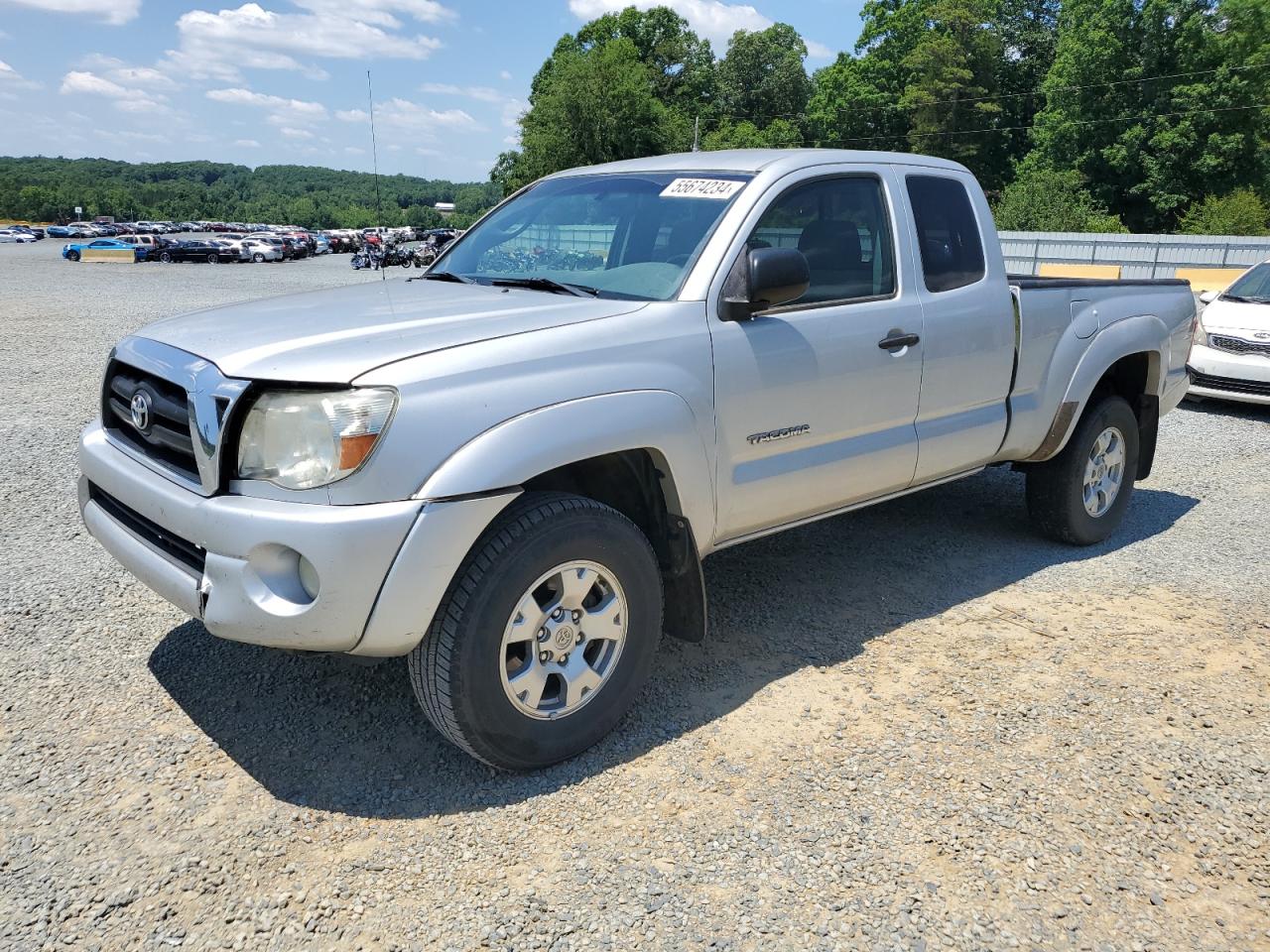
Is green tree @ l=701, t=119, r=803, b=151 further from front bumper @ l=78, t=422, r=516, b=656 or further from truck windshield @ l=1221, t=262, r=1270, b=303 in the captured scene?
front bumper @ l=78, t=422, r=516, b=656

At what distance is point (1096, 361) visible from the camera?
16.5 feet

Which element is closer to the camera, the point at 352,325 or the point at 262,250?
the point at 352,325

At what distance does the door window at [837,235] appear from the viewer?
3787 millimetres

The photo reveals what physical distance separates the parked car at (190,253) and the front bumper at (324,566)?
153ft

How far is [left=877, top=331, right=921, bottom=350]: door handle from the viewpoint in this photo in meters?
3.97

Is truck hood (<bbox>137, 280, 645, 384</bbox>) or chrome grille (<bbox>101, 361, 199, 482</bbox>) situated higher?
truck hood (<bbox>137, 280, 645, 384</bbox>)

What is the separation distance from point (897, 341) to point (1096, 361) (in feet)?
5.34

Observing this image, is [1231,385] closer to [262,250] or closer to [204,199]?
[262,250]

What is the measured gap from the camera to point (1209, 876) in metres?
2.73

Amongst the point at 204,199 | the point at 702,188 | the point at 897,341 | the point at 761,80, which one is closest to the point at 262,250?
the point at 702,188

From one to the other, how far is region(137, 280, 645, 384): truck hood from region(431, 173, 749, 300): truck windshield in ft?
0.64

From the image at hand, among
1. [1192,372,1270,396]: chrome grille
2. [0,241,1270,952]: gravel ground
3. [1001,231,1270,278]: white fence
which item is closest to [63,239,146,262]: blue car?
[1001,231,1270,278]: white fence

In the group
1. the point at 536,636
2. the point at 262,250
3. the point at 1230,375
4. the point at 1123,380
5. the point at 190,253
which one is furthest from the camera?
the point at 262,250

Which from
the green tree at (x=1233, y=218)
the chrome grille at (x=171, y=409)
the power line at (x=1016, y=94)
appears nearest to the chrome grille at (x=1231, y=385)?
the chrome grille at (x=171, y=409)
